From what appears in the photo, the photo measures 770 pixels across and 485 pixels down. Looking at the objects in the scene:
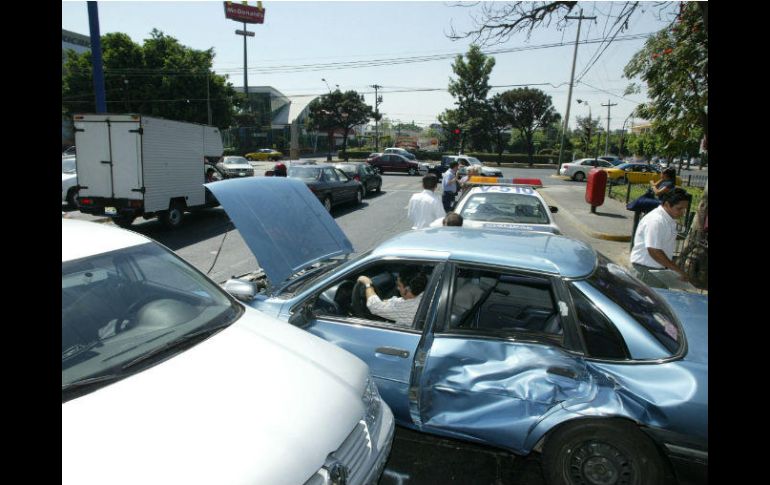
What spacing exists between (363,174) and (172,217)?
8813 millimetres

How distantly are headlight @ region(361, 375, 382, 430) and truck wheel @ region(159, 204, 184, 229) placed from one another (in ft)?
34.1

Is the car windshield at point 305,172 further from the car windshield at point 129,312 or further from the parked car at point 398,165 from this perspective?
the parked car at point 398,165

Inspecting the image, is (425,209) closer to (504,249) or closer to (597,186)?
(504,249)

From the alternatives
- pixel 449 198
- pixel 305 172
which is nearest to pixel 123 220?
pixel 305 172

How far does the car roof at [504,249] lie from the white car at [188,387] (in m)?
1.03

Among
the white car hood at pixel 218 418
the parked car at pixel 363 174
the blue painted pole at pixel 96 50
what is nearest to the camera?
the white car hood at pixel 218 418

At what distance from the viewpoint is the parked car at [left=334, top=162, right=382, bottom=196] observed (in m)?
17.5

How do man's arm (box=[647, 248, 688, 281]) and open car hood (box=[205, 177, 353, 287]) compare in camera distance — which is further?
man's arm (box=[647, 248, 688, 281])

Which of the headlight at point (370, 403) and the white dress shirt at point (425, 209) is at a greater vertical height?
the white dress shirt at point (425, 209)

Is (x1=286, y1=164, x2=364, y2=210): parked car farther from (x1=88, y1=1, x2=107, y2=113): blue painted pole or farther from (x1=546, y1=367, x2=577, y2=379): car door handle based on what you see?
(x1=546, y1=367, x2=577, y2=379): car door handle

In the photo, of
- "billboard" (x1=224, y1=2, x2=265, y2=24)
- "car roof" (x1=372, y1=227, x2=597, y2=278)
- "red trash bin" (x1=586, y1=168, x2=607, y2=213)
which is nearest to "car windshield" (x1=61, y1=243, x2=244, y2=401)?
"car roof" (x1=372, y1=227, x2=597, y2=278)

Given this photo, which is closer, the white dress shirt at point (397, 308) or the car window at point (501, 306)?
the car window at point (501, 306)

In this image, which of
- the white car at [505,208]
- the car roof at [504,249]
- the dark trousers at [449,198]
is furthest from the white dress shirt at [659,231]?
the dark trousers at [449,198]

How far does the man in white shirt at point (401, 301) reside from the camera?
3221 millimetres
